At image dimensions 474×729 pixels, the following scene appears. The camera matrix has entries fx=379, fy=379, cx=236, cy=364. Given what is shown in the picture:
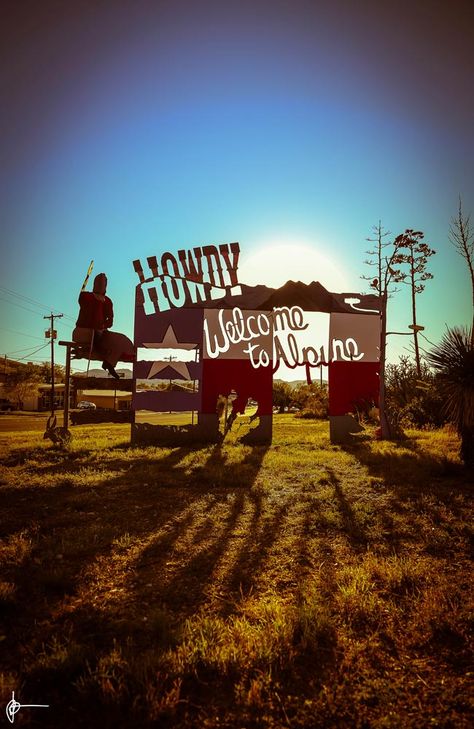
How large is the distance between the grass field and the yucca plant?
225 cm

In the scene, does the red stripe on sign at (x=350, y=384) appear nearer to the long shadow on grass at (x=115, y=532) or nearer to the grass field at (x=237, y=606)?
the long shadow on grass at (x=115, y=532)

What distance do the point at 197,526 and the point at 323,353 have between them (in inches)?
405

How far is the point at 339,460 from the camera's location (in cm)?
1200

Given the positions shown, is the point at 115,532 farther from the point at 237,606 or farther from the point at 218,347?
the point at 218,347

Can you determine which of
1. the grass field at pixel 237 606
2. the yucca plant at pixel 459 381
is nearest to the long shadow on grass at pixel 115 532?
the grass field at pixel 237 606

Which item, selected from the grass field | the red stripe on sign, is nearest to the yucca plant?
the grass field

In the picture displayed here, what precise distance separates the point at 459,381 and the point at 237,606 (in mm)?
8333

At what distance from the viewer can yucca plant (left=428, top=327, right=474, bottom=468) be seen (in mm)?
9438

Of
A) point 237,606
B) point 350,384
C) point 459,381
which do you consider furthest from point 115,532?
point 350,384

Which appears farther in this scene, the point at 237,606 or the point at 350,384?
the point at 350,384

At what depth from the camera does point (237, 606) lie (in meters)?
3.91

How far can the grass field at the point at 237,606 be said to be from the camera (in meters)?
2.69

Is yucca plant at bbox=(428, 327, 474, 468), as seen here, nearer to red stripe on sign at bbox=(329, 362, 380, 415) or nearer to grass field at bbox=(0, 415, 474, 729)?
grass field at bbox=(0, 415, 474, 729)

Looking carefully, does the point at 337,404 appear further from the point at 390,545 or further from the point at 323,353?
the point at 390,545
